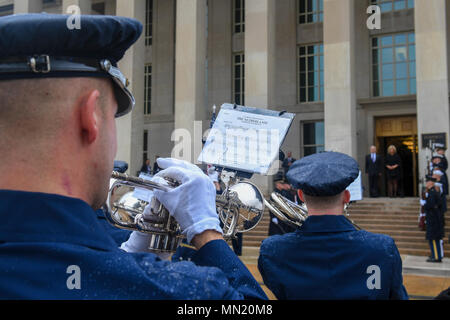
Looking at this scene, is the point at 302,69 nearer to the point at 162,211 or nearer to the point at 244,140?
the point at 244,140

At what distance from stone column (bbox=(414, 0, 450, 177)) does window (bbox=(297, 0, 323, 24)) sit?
7.68 m

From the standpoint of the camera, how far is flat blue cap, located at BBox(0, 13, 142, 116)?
1178 millimetres

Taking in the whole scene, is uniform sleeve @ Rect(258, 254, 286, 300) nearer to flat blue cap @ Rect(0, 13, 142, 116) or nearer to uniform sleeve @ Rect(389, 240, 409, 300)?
uniform sleeve @ Rect(389, 240, 409, 300)

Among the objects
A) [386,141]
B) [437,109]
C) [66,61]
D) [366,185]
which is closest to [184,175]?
[66,61]

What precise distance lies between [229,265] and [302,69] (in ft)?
81.0

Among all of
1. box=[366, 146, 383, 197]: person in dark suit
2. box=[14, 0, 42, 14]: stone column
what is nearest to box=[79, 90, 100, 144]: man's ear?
box=[366, 146, 383, 197]: person in dark suit

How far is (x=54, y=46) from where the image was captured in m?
1.21

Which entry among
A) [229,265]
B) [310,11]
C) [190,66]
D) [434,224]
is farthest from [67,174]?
[310,11]

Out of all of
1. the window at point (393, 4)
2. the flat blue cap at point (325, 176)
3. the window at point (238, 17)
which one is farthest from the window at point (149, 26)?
the flat blue cap at point (325, 176)

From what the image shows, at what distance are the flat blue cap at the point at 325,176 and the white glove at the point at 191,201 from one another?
973mm

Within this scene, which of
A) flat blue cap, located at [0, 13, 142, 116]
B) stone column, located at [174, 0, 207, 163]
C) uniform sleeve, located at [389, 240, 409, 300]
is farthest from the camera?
stone column, located at [174, 0, 207, 163]

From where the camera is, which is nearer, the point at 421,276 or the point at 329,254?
the point at 329,254
